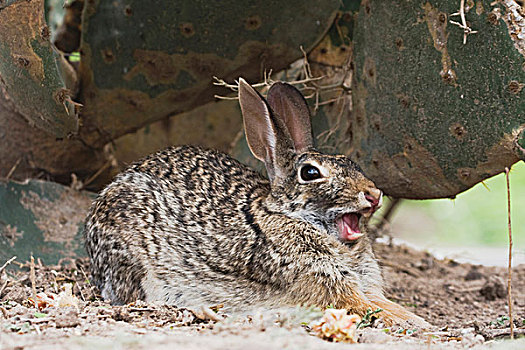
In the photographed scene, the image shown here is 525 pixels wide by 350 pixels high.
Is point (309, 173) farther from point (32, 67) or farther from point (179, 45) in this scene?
point (32, 67)

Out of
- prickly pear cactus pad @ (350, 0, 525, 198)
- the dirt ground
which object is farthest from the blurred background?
prickly pear cactus pad @ (350, 0, 525, 198)

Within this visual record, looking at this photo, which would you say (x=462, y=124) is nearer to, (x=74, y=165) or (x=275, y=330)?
(x=275, y=330)

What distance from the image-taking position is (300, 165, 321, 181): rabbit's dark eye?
4211 millimetres

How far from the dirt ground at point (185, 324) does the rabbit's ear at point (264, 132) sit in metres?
1.01

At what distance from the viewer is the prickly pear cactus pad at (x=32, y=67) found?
4.34 meters

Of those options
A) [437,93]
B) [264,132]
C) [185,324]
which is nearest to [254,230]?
[264,132]

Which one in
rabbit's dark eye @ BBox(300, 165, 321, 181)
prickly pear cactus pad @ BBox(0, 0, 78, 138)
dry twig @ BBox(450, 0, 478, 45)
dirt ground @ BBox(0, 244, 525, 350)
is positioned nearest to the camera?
dirt ground @ BBox(0, 244, 525, 350)

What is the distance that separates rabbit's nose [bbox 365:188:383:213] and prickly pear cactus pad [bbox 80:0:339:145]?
1949 mm

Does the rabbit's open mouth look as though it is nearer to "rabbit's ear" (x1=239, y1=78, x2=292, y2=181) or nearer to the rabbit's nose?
the rabbit's nose

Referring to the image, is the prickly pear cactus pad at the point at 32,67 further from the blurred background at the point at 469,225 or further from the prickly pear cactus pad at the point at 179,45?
the blurred background at the point at 469,225

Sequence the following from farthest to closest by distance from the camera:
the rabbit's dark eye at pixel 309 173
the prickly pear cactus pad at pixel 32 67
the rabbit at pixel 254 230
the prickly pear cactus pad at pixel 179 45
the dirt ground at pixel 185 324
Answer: the prickly pear cactus pad at pixel 179 45, the prickly pear cactus pad at pixel 32 67, the rabbit's dark eye at pixel 309 173, the rabbit at pixel 254 230, the dirt ground at pixel 185 324

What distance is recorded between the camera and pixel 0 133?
21.4 feet

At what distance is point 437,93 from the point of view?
14.2 ft

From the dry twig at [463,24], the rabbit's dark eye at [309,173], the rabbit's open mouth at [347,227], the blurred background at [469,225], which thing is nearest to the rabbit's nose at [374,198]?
the rabbit's open mouth at [347,227]
